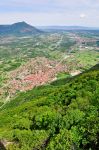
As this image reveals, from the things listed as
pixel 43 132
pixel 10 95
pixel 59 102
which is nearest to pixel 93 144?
pixel 43 132

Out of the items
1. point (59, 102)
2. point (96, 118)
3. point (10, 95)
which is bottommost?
point (10, 95)

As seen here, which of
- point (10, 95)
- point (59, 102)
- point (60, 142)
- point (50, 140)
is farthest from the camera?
point (10, 95)

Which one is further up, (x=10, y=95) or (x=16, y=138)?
(x=16, y=138)

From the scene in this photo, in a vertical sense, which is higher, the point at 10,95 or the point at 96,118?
the point at 96,118

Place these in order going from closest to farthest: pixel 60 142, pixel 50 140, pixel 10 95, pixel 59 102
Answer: pixel 60 142 → pixel 50 140 → pixel 59 102 → pixel 10 95

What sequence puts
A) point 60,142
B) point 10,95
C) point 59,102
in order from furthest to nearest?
point 10,95 → point 59,102 → point 60,142

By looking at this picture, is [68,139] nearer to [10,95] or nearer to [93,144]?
[93,144]

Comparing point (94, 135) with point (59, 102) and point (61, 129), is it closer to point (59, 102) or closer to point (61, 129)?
point (61, 129)

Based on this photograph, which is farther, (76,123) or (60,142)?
(76,123)

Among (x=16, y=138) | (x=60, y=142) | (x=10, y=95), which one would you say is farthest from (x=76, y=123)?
(x=10, y=95)
